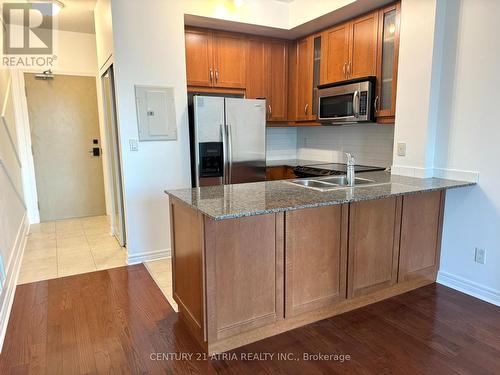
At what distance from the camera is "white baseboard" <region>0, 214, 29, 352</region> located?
88.6 inches

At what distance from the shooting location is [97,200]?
519 cm

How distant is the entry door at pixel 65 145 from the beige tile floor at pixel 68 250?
35 cm

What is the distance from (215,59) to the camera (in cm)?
381

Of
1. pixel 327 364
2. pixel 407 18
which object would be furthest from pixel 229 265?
pixel 407 18

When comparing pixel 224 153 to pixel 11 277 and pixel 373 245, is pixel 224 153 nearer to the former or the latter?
pixel 373 245

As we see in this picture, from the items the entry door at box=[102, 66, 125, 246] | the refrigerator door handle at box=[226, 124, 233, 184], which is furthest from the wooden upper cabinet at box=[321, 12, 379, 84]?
the entry door at box=[102, 66, 125, 246]

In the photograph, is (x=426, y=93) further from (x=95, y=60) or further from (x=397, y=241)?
(x=95, y=60)

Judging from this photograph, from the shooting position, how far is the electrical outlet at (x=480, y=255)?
256 cm

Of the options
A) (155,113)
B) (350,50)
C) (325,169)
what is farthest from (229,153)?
(350,50)

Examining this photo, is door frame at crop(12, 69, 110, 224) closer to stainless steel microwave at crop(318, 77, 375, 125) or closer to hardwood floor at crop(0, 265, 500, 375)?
hardwood floor at crop(0, 265, 500, 375)

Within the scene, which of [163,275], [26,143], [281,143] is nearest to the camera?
[163,275]

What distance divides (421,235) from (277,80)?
8.21 feet

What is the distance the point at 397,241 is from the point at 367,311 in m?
0.54

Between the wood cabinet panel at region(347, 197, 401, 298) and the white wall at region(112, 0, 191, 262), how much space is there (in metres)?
1.88
